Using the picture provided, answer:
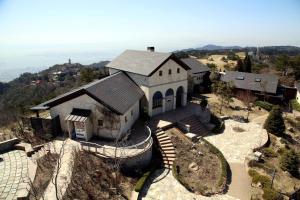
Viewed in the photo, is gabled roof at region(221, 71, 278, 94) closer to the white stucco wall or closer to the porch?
the white stucco wall

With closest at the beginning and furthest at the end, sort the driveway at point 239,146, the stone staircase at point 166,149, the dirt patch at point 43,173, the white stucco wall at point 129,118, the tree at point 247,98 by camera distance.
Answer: the dirt patch at point 43,173 < the driveway at point 239,146 < the stone staircase at point 166,149 < the white stucco wall at point 129,118 < the tree at point 247,98

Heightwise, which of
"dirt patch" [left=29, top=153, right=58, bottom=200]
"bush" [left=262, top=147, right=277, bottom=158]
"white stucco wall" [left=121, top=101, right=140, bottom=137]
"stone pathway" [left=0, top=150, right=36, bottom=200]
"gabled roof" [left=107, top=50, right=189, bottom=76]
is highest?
"gabled roof" [left=107, top=50, right=189, bottom=76]

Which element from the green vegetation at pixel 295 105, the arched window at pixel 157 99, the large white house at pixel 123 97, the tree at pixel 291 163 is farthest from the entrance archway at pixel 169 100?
the green vegetation at pixel 295 105

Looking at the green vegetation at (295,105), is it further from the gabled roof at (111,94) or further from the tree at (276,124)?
the gabled roof at (111,94)

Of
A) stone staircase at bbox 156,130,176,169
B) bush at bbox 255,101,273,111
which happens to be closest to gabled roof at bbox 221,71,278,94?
bush at bbox 255,101,273,111

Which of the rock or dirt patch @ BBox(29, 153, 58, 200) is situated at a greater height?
dirt patch @ BBox(29, 153, 58, 200)

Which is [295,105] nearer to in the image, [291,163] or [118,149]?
[291,163]
